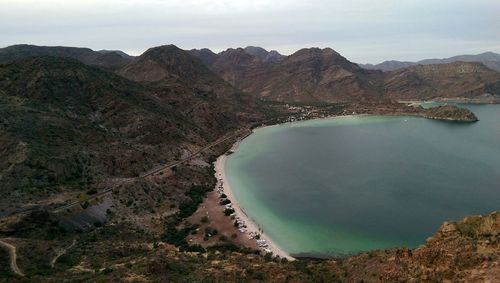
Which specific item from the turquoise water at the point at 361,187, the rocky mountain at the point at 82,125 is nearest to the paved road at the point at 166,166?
the rocky mountain at the point at 82,125

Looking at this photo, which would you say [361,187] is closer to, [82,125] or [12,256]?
[12,256]

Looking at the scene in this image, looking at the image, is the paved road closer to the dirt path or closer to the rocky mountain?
the rocky mountain

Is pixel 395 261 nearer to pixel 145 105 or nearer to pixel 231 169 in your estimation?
pixel 231 169

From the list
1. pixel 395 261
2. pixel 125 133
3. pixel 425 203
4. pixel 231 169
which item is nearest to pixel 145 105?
pixel 125 133

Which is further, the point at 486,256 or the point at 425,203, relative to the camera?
the point at 425,203

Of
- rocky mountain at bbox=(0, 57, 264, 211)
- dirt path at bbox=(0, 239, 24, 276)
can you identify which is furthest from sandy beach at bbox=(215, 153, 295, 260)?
dirt path at bbox=(0, 239, 24, 276)
